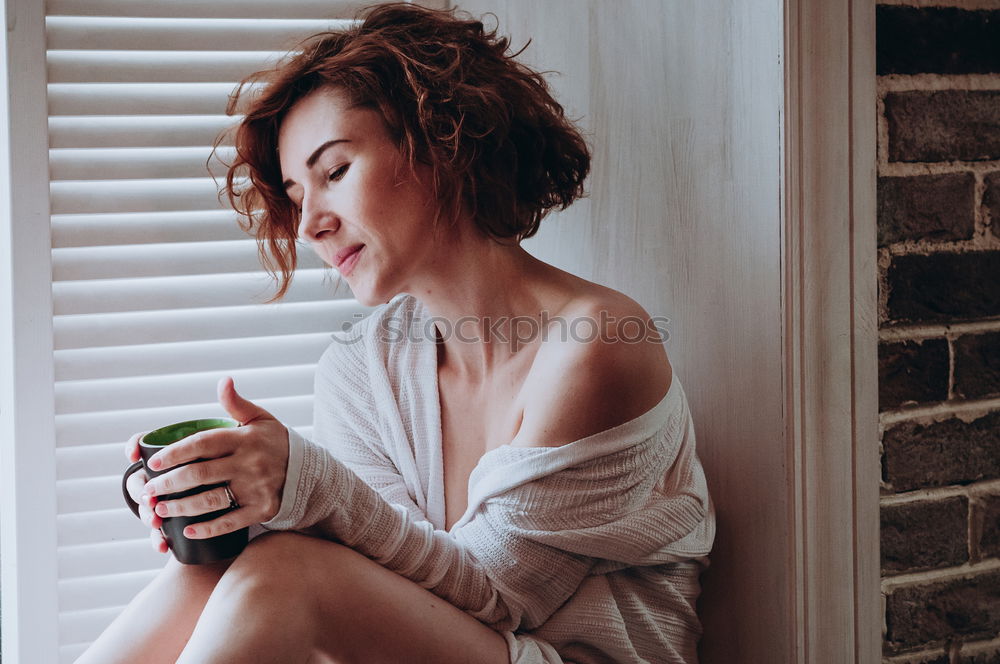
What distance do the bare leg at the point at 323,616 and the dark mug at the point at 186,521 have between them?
3 cm

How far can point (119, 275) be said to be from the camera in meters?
1.32

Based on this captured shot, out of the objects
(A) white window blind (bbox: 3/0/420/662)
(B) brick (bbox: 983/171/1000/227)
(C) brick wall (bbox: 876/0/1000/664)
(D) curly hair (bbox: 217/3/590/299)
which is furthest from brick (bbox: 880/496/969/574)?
(A) white window blind (bbox: 3/0/420/662)

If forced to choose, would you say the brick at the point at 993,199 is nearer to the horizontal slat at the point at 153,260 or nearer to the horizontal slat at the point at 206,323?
the horizontal slat at the point at 206,323

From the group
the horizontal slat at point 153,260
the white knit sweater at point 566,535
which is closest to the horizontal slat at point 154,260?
the horizontal slat at point 153,260

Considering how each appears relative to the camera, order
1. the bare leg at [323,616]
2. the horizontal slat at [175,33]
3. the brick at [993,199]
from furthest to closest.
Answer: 1. the horizontal slat at [175,33]
2. the brick at [993,199]
3. the bare leg at [323,616]

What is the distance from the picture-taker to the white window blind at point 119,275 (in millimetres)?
1282

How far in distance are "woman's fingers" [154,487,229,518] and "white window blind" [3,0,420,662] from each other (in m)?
0.50

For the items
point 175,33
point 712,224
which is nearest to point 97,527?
point 175,33

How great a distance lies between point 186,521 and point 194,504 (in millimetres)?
32

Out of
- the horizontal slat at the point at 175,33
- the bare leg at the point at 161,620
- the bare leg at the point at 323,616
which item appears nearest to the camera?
the bare leg at the point at 323,616

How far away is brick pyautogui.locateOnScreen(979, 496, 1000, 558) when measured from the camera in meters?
1.06

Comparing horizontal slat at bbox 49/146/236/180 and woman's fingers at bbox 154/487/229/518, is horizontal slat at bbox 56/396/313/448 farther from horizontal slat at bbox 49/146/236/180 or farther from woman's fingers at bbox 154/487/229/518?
woman's fingers at bbox 154/487/229/518

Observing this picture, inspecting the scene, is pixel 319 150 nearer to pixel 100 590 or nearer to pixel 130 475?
pixel 130 475

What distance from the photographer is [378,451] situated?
4.14 feet
